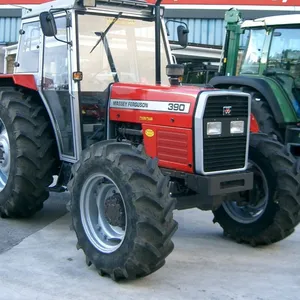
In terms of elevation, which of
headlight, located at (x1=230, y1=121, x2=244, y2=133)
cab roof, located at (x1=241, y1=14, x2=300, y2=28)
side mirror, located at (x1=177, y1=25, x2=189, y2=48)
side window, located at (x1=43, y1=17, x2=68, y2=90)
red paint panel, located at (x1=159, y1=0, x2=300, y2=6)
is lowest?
headlight, located at (x1=230, y1=121, x2=244, y2=133)

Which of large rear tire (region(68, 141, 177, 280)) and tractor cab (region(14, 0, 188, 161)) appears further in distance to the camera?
tractor cab (region(14, 0, 188, 161))

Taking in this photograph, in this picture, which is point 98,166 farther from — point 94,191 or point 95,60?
point 95,60

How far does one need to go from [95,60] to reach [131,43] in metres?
0.50

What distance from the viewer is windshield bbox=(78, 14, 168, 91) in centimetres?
557

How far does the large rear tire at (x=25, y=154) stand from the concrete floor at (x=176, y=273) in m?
0.46

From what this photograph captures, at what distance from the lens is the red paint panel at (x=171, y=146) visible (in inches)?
188

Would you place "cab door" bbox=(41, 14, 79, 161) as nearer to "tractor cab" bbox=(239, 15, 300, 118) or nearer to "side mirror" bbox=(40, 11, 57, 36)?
"side mirror" bbox=(40, 11, 57, 36)

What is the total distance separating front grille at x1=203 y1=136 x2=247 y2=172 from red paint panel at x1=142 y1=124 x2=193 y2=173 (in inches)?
6.0

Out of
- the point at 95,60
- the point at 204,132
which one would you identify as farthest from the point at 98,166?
the point at 95,60

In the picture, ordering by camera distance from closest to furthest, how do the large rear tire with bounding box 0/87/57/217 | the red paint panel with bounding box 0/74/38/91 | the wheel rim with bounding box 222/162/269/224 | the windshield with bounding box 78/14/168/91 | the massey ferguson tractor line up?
the massey ferguson tractor
the wheel rim with bounding box 222/162/269/224
the windshield with bounding box 78/14/168/91
the large rear tire with bounding box 0/87/57/217
the red paint panel with bounding box 0/74/38/91

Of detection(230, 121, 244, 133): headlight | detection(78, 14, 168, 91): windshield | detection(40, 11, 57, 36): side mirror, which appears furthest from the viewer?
detection(78, 14, 168, 91): windshield

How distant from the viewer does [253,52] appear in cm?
920

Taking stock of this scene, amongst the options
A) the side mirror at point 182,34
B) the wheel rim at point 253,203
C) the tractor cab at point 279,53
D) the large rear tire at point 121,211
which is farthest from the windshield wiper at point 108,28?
the tractor cab at point 279,53

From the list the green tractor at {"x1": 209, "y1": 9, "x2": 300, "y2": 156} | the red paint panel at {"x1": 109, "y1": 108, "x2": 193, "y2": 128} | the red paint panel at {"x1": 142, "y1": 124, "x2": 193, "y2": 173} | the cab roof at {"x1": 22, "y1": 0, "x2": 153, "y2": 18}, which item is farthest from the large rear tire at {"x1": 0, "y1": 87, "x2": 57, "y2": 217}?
the green tractor at {"x1": 209, "y1": 9, "x2": 300, "y2": 156}
